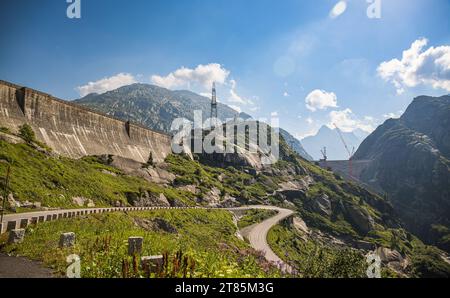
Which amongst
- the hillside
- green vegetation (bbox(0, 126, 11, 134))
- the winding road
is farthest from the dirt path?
green vegetation (bbox(0, 126, 11, 134))

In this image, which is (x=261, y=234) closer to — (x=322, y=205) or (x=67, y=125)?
(x=67, y=125)

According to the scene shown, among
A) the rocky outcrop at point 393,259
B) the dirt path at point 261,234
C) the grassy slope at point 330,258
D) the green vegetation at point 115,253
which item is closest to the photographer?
the green vegetation at point 115,253

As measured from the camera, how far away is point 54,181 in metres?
48.3

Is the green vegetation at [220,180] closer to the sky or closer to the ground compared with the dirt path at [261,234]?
closer to the sky

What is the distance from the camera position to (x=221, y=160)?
176m

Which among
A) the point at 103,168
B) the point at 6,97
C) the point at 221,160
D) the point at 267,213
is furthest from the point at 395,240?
the point at 6,97

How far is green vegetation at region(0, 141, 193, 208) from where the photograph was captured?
41.8 m

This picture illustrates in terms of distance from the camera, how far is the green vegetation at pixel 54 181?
41844 millimetres

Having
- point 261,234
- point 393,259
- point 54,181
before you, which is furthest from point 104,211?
point 393,259

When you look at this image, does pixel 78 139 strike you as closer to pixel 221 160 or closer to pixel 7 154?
pixel 7 154

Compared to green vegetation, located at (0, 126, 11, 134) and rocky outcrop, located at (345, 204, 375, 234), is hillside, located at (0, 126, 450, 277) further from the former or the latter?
green vegetation, located at (0, 126, 11, 134)

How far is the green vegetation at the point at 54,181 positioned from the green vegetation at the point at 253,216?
35.4m

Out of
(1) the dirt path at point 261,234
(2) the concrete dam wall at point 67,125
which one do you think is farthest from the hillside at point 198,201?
(2) the concrete dam wall at point 67,125

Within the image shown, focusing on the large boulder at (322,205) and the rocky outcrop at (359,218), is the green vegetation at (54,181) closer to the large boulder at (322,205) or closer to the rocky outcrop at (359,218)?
the large boulder at (322,205)
